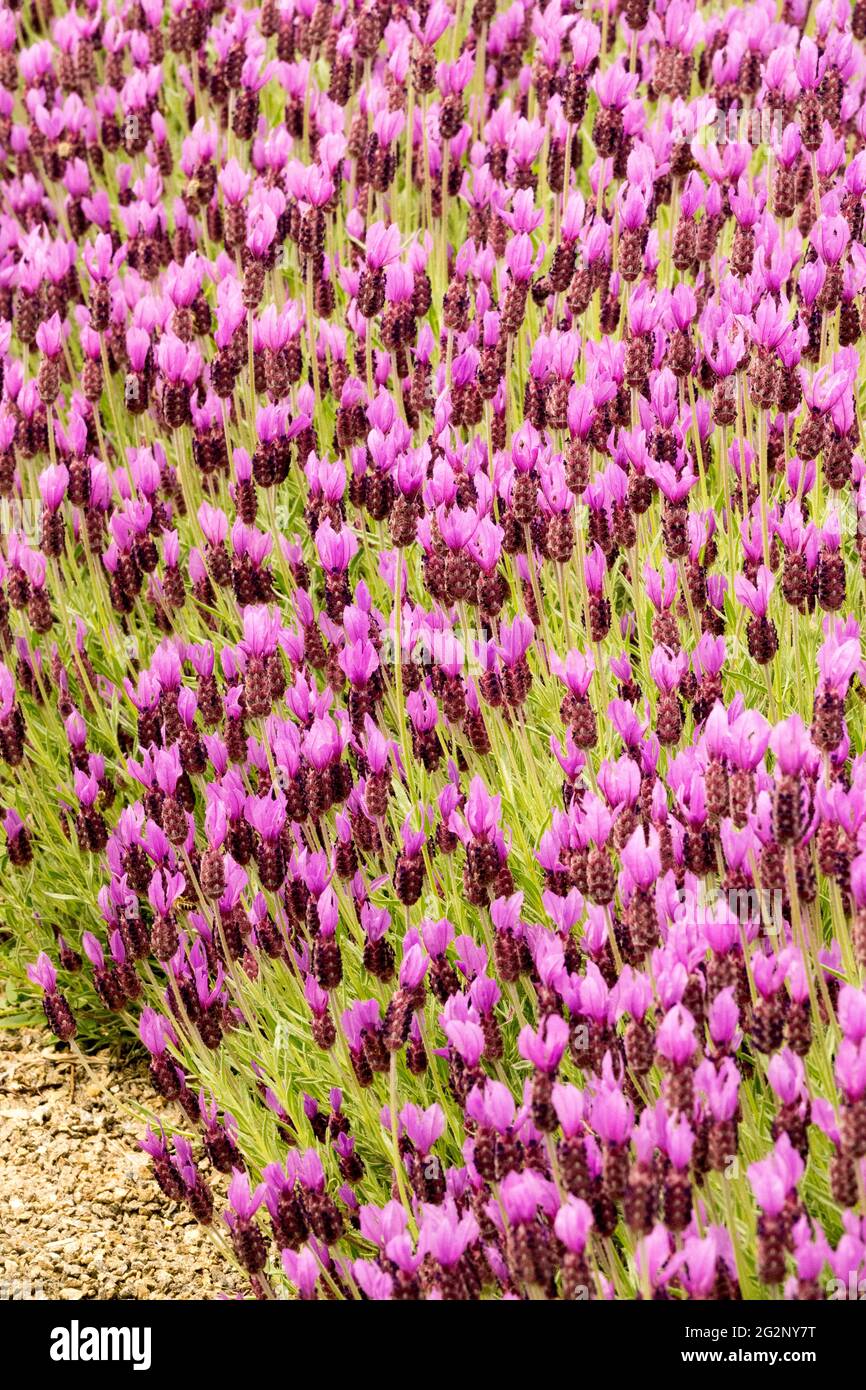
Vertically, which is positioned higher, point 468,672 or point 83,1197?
point 468,672

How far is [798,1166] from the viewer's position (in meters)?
2.16

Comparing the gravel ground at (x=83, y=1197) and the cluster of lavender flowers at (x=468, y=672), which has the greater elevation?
the cluster of lavender flowers at (x=468, y=672)

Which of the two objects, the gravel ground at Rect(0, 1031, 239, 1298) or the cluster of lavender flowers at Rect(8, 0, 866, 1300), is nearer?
the cluster of lavender flowers at Rect(8, 0, 866, 1300)

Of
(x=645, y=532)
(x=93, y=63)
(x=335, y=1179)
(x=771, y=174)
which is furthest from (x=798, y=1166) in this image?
(x=93, y=63)

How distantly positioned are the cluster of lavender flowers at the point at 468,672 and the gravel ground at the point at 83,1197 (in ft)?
0.57

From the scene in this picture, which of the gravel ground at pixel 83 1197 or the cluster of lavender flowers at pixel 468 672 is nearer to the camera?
the cluster of lavender flowers at pixel 468 672

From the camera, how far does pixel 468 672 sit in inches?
129

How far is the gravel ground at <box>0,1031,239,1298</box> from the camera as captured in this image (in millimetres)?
3375

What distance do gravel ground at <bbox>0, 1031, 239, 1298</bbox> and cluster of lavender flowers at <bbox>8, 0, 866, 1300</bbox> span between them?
0.17m

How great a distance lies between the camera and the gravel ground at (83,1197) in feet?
11.1

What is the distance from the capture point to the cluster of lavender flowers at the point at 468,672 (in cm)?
243

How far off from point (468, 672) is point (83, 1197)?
1.46 meters

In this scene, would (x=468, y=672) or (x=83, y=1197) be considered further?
(x=83, y=1197)

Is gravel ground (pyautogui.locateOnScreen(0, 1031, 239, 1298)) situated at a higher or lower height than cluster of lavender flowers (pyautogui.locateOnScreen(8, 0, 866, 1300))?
lower
